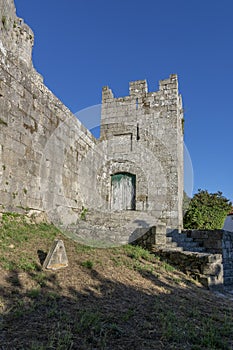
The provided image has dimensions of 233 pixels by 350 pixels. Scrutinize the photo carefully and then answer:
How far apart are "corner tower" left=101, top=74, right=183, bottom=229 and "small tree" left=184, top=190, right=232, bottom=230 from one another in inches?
27.9

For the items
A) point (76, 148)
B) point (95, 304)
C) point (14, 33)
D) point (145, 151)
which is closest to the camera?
point (95, 304)

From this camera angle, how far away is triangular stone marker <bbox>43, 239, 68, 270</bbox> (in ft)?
→ 12.9

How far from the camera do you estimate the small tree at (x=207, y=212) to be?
36.9ft

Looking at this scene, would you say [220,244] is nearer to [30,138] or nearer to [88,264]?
[88,264]

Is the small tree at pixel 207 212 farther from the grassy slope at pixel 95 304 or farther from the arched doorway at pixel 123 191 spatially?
the grassy slope at pixel 95 304

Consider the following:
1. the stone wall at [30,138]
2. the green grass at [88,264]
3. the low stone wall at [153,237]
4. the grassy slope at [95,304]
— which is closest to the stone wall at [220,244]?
the low stone wall at [153,237]

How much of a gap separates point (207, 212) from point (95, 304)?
9.26 meters

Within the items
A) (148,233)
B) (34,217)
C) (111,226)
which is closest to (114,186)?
(111,226)

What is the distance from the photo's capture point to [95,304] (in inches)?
124

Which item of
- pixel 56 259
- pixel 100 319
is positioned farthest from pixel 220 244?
Result: pixel 100 319

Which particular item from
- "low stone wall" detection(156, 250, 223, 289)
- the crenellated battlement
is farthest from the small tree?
the crenellated battlement

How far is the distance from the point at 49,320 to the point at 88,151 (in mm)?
7834

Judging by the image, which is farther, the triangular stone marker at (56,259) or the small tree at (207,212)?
the small tree at (207,212)

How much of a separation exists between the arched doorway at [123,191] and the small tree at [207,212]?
8.41ft
